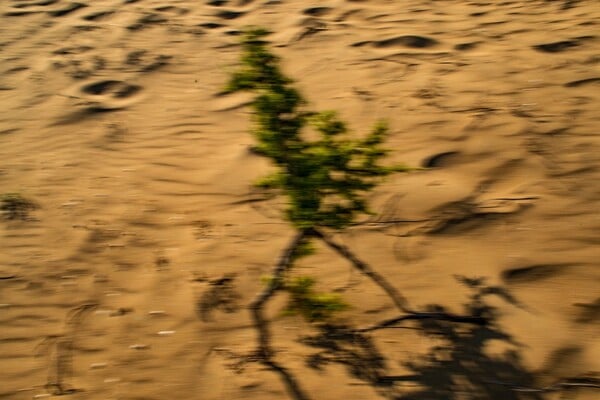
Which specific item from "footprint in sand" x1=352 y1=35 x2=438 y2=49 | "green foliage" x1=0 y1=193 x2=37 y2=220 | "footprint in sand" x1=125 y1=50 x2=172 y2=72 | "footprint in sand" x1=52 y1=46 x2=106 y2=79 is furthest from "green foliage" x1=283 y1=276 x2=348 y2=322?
"footprint in sand" x1=52 y1=46 x2=106 y2=79

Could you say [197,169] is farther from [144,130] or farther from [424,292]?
[424,292]

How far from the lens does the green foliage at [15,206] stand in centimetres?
342

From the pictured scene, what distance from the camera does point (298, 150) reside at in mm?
2527

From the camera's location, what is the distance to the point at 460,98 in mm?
4105

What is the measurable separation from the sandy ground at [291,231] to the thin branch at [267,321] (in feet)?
0.15

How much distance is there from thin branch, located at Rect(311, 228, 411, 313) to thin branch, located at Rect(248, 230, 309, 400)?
0.48 ft

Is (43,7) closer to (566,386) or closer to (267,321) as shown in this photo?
(267,321)

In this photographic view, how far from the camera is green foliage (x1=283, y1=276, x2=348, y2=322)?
2.61 meters

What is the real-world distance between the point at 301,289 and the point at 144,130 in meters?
2.13

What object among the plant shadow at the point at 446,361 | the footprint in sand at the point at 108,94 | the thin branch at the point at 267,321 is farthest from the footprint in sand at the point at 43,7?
the plant shadow at the point at 446,361

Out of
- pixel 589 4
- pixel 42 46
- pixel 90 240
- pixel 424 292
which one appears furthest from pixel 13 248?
pixel 589 4

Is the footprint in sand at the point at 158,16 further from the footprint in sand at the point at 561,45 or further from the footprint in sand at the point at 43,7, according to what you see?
the footprint in sand at the point at 561,45

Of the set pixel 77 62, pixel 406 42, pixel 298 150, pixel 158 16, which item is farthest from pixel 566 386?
pixel 158 16

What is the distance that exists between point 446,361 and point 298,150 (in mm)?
1108
